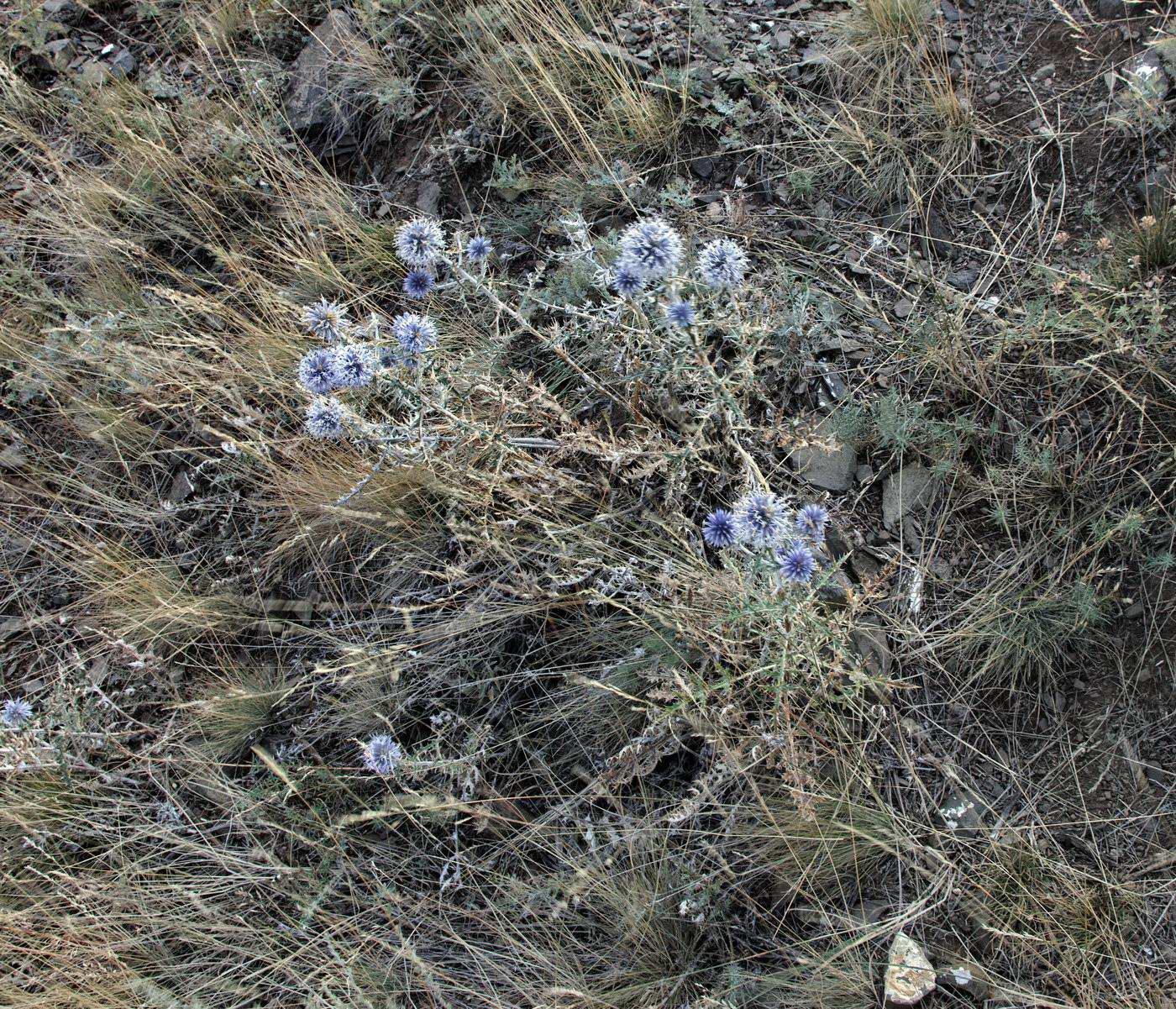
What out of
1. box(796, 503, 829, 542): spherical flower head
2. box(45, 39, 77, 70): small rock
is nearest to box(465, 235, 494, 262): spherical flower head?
box(796, 503, 829, 542): spherical flower head

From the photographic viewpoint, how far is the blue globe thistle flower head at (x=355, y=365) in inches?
101

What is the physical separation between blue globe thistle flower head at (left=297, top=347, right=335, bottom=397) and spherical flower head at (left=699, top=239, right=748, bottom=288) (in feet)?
3.70

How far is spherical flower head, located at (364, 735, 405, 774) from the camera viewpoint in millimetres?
2588

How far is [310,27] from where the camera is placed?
4477 millimetres

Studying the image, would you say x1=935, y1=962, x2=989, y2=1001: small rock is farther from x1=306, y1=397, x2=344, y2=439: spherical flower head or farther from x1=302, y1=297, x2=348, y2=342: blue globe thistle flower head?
x1=302, y1=297, x2=348, y2=342: blue globe thistle flower head

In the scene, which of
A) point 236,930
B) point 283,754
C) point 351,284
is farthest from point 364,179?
point 236,930

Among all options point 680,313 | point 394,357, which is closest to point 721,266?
point 680,313

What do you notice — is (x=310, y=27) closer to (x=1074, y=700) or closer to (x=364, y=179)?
(x=364, y=179)

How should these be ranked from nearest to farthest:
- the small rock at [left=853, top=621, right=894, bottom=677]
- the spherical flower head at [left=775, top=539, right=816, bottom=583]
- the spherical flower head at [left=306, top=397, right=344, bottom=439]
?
the spherical flower head at [left=775, top=539, right=816, bottom=583] → the small rock at [left=853, top=621, right=894, bottom=677] → the spherical flower head at [left=306, top=397, right=344, bottom=439]

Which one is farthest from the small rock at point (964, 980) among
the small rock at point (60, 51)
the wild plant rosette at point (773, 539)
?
the small rock at point (60, 51)

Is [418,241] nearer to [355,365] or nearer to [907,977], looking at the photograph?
[355,365]

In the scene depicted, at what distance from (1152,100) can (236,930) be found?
155 inches

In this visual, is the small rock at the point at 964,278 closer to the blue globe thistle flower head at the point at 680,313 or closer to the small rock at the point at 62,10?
the blue globe thistle flower head at the point at 680,313

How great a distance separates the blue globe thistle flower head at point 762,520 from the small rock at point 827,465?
0.65 meters
